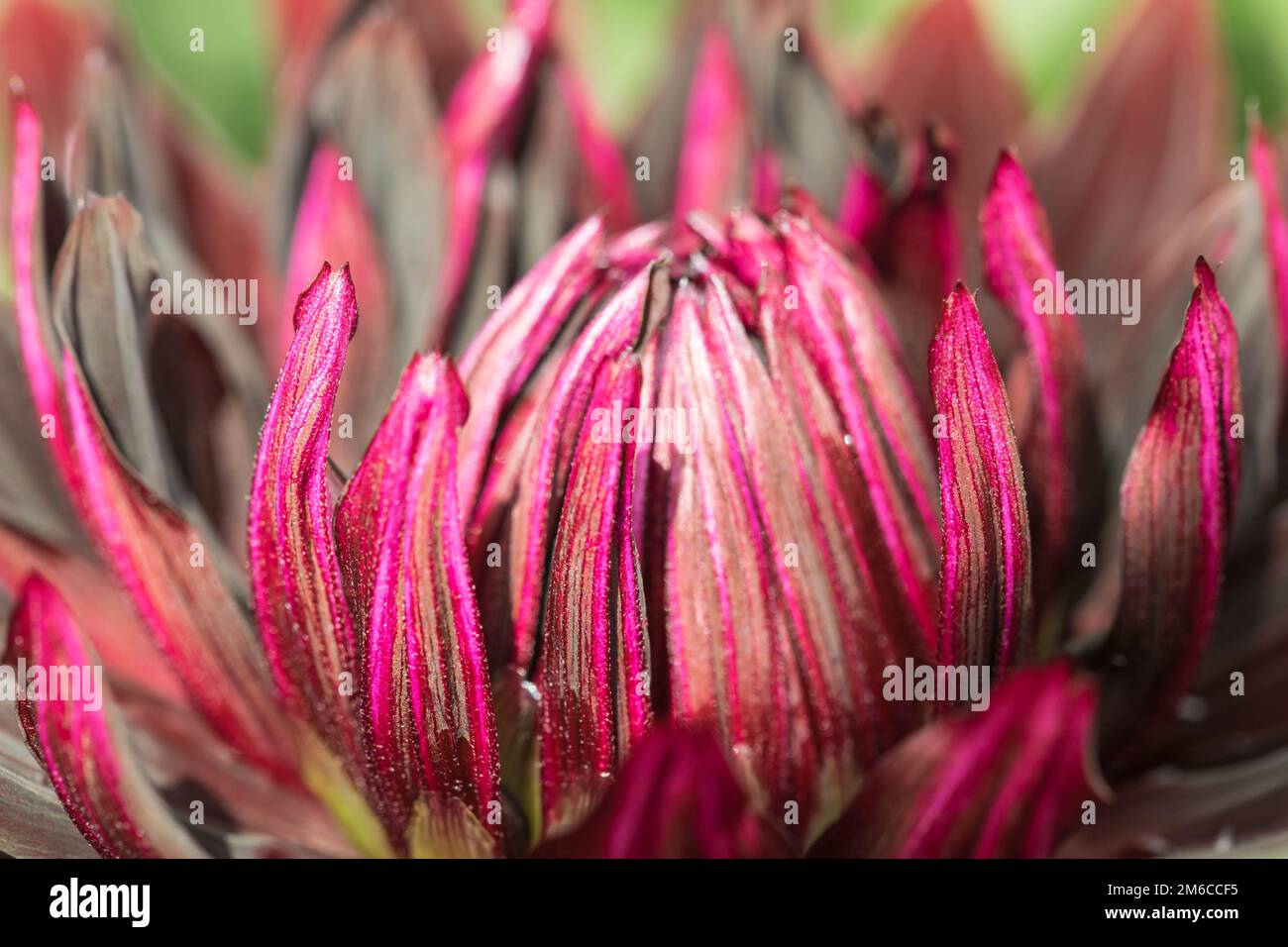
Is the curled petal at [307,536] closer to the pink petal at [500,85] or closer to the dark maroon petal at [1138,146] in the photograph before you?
the pink petal at [500,85]

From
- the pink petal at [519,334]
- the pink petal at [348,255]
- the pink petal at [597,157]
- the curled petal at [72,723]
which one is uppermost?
the pink petal at [597,157]

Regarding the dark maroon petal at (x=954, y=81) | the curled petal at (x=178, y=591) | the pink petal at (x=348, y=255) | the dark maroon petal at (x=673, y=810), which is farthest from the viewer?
the dark maroon petal at (x=954, y=81)

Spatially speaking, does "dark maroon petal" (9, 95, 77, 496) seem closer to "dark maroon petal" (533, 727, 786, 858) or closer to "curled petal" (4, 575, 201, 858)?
"curled petal" (4, 575, 201, 858)

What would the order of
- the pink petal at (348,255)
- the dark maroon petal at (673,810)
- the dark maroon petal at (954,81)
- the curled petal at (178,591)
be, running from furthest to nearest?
the dark maroon petal at (954,81) < the pink petal at (348,255) < the curled petal at (178,591) < the dark maroon petal at (673,810)

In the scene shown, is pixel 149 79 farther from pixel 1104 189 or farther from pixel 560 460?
pixel 1104 189

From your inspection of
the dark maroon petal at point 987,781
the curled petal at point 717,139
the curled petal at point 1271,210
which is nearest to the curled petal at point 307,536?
the dark maroon petal at point 987,781

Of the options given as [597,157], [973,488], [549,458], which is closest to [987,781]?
[973,488]

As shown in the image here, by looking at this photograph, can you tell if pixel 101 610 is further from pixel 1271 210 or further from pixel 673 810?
pixel 1271 210

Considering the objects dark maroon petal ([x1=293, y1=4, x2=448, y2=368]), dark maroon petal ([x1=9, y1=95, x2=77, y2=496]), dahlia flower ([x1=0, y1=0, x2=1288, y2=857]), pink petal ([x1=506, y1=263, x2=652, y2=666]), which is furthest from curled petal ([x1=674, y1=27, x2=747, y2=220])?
dark maroon petal ([x1=9, y1=95, x2=77, y2=496])
